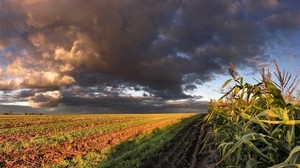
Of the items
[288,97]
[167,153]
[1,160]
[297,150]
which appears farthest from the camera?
[167,153]

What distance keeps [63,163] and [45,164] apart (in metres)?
0.64

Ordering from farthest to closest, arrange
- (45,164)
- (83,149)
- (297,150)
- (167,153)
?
(83,149), (167,153), (45,164), (297,150)

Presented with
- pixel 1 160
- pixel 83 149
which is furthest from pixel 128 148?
pixel 1 160

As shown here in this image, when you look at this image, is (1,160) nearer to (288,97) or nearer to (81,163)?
(81,163)

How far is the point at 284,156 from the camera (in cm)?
435

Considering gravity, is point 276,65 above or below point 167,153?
above

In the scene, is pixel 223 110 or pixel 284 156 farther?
pixel 223 110

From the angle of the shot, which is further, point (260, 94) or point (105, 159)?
point (105, 159)

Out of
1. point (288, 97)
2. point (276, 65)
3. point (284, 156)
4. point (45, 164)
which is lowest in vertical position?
point (45, 164)

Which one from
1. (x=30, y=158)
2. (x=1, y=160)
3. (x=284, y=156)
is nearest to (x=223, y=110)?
(x=284, y=156)

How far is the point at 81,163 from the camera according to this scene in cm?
1310

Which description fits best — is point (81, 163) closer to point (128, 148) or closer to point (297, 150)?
point (128, 148)

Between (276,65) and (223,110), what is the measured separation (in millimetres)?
5764

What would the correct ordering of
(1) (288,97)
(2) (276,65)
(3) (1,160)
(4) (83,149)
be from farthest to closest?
1. (4) (83,149)
2. (3) (1,160)
3. (1) (288,97)
4. (2) (276,65)
